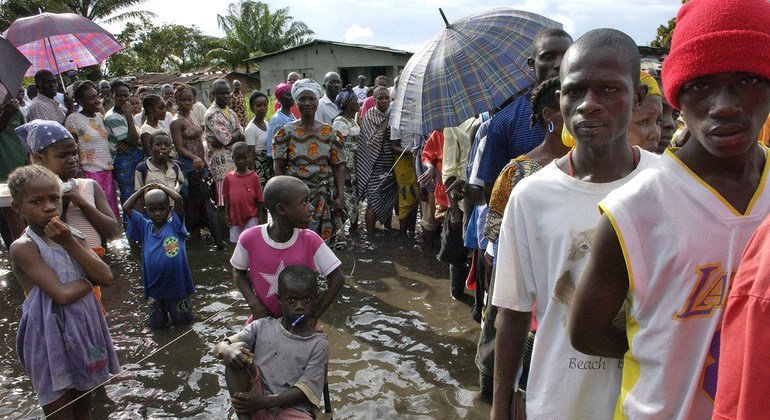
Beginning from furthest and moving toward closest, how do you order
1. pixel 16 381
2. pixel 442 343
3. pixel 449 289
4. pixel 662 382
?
pixel 449 289 → pixel 442 343 → pixel 16 381 → pixel 662 382

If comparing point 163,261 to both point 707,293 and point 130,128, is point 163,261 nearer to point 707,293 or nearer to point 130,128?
point 130,128

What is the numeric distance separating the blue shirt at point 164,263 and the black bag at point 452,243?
208cm

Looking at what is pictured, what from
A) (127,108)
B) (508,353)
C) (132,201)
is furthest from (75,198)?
(127,108)

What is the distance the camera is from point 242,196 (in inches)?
243

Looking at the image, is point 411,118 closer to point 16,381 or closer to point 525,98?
point 525,98

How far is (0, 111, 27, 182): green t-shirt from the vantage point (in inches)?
244

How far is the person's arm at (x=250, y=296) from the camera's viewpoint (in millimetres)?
3053

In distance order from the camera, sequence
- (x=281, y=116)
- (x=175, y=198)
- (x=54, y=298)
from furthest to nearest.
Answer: (x=281, y=116), (x=175, y=198), (x=54, y=298)

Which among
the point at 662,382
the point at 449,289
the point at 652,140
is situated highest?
the point at 652,140

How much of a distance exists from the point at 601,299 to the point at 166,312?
423 centimetres

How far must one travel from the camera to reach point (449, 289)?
18.2 ft

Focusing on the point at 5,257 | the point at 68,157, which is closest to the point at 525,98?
the point at 68,157

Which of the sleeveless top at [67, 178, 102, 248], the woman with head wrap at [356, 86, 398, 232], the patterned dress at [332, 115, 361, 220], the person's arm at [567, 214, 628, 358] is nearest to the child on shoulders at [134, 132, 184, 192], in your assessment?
the patterned dress at [332, 115, 361, 220]

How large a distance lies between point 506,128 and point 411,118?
31.6 inches
